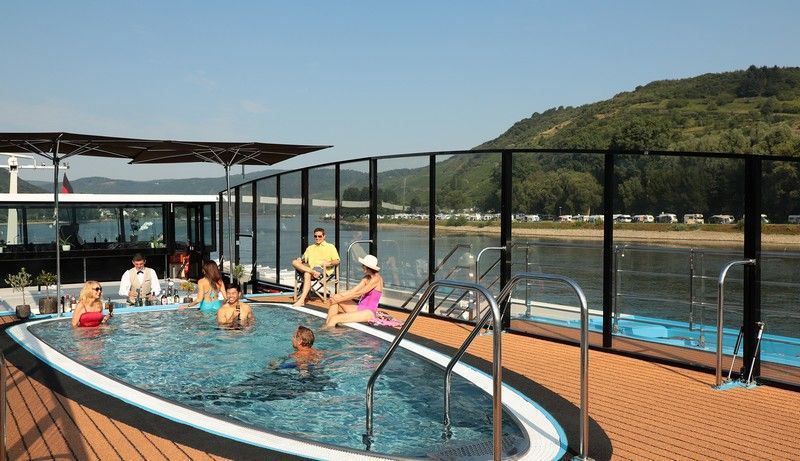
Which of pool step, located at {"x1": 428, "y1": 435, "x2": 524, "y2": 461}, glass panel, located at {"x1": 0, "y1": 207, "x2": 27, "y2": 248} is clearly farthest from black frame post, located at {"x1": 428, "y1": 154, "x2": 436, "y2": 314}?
glass panel, located at {"x1": 0, "y1": 207, "x2": 27, "y2": 248}

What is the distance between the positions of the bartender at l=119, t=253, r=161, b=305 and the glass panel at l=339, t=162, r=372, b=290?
2900 mm

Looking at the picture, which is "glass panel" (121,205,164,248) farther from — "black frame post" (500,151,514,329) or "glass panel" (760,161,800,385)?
"glass panel" (760,161,800,385)

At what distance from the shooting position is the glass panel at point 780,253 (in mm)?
5363

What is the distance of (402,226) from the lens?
9.52 metres

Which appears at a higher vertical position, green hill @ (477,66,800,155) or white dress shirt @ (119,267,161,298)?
green hill @ (477,66,800,155)

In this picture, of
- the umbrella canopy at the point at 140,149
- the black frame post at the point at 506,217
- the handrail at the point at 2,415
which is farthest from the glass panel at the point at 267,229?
the handrail at the point at 2,415

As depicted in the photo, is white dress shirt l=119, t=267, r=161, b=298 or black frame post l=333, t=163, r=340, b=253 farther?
black frame post l=333, t=163, r=340, b=253

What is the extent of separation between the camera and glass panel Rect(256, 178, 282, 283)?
12611 millimetres

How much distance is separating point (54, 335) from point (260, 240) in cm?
542

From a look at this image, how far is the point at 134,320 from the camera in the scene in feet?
29.9

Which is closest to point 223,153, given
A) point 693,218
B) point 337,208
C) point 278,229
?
point 278,229

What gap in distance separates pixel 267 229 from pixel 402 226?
4.14 metres

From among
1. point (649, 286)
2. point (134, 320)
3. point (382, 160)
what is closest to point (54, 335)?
point (134, 320)

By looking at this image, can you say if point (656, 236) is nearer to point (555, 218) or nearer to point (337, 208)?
point (555, 218)
